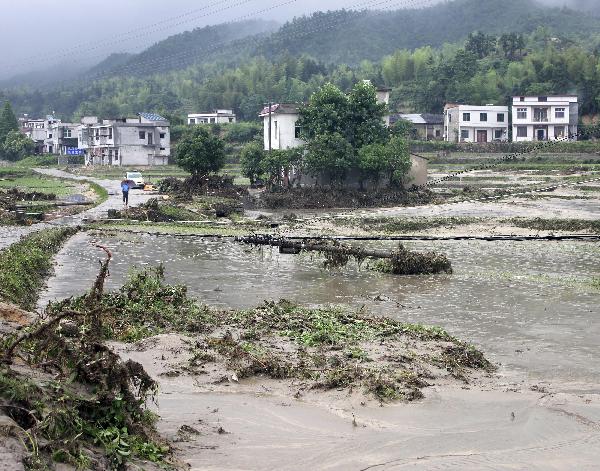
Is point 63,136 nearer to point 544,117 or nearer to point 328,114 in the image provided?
point 544,117

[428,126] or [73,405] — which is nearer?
[73,405]

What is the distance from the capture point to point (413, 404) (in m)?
10.8

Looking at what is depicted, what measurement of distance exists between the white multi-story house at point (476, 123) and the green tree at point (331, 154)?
47.1m

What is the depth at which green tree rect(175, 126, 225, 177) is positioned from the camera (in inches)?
2110

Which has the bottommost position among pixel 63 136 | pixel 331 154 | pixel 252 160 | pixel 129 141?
pixel 252 160

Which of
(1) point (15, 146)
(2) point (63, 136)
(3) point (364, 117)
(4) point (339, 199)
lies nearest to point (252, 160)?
(3) point (364, 117)

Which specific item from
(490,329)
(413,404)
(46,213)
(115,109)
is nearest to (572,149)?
(46,213)

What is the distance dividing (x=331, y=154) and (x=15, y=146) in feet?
237

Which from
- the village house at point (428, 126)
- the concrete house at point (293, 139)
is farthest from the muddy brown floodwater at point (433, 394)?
the village house at point (428, 126)

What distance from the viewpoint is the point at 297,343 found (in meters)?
14.0

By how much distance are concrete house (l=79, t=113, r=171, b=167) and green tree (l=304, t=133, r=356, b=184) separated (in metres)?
46.1

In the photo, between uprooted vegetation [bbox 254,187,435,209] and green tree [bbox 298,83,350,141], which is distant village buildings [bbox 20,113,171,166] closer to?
green tree [bbox 298,83,350,141]

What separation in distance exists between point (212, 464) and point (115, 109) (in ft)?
543

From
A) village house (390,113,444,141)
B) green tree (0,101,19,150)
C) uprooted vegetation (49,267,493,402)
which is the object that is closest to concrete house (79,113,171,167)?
green tree (0,101,19,150)
